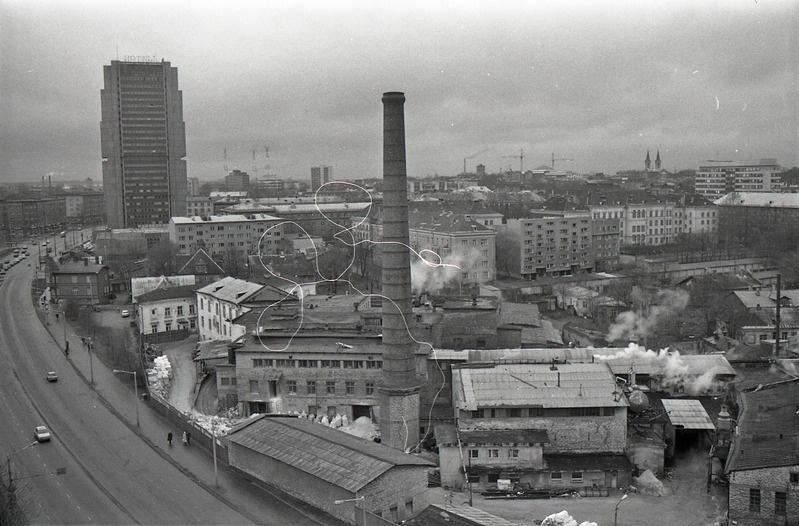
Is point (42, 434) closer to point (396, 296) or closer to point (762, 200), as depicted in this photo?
point (396, 296)

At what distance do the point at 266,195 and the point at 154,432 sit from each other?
68.9 metres

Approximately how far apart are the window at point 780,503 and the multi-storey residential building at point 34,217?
33.0 m

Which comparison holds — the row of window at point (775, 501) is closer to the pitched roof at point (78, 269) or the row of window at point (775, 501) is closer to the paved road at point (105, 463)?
the paved road at point (105, 463)

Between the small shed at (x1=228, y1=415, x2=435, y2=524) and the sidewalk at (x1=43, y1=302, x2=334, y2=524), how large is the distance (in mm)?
267

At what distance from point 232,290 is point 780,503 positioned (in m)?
19.9

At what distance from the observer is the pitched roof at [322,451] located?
1364cm

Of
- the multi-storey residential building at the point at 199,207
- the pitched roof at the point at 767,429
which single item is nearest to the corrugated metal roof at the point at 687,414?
the pitched roof at the point at 767,429

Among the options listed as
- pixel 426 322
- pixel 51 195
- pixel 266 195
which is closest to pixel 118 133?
pixel 51 195

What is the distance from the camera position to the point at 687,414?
18984mm

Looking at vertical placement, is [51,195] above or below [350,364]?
above

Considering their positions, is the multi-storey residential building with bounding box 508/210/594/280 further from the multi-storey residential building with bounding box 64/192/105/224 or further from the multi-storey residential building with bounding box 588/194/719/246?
the multi-storey residential building with bounding box 64/192/105/224

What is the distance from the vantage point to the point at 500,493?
16328 mm

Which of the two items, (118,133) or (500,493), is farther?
(118,133)

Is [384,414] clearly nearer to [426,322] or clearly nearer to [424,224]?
[426,322]
